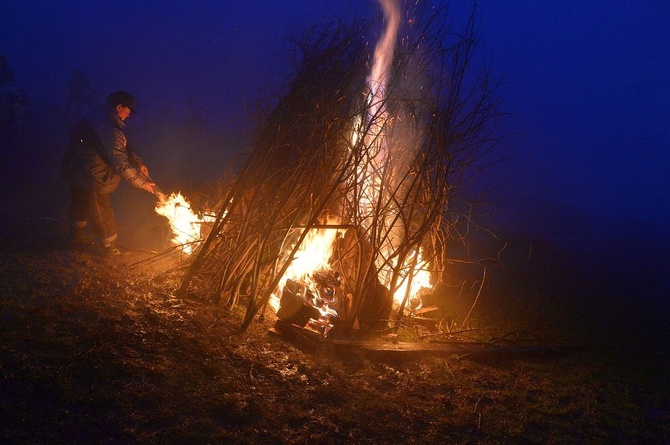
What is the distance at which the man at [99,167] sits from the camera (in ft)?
17.7

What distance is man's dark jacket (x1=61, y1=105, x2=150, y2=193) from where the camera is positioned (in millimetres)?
5398

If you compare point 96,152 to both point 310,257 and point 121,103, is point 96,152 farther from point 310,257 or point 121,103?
point 310,257

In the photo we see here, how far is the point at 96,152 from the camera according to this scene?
5.47m

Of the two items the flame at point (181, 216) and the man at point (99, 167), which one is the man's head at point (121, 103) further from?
the flame at point (181, 216)

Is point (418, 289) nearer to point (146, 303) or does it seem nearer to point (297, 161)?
point (297, 161)

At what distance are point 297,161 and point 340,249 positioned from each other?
1514mm

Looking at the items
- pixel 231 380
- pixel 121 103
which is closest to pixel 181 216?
pixel 121 103

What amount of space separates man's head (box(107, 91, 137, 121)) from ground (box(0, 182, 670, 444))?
2.04m

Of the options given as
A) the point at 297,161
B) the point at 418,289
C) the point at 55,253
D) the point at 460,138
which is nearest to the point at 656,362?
the point at 418,289

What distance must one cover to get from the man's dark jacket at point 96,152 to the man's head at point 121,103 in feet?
0.26

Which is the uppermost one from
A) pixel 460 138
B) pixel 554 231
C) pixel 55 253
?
pixel 554 231

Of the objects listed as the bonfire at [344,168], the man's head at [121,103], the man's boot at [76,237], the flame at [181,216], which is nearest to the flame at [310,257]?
the bonfire at [344,168]

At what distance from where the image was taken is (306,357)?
3939 mm

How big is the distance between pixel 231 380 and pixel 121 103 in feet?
14.4
